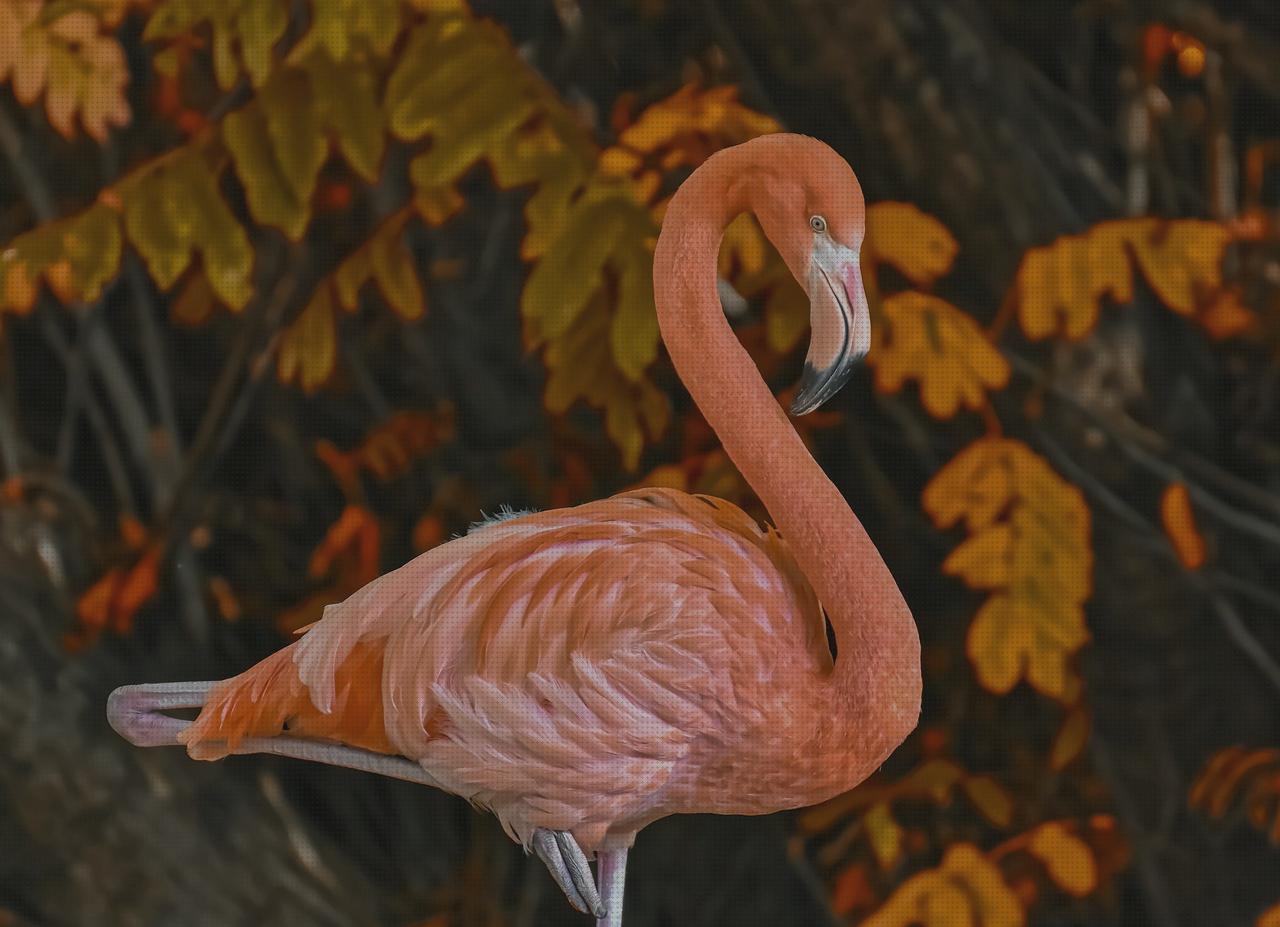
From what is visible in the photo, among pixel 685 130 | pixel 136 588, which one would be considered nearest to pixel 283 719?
pixel 136 588

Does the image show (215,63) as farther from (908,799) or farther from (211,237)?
(908,799)

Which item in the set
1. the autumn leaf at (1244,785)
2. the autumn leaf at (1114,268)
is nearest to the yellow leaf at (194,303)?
the autumn leaf at (1114,268)

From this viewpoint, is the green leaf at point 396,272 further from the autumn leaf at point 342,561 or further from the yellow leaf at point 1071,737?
the yellow leaf at point 1071,737

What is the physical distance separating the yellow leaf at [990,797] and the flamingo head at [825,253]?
473 millimetres

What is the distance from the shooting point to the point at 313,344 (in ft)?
3.68

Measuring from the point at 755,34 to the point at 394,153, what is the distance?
12.6 inches

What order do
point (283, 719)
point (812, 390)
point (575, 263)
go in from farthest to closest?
1. point (575, 263)
2. point (283, 719)
3. point (812, 390)

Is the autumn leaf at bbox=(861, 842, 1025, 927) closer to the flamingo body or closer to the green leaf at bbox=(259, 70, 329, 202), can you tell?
the flamingo body

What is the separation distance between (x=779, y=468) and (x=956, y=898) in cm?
50

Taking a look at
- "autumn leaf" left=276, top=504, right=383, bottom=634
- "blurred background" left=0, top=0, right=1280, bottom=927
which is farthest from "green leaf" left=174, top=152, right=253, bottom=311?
"autumn leaf" left=276, top=504, right=383, bottom=634

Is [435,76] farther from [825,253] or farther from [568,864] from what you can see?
[568,864]

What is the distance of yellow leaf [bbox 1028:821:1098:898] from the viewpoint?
1.11 meters

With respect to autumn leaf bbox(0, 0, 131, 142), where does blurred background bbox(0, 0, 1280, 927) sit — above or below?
below

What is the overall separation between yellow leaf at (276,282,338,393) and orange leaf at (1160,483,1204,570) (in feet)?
2.36
